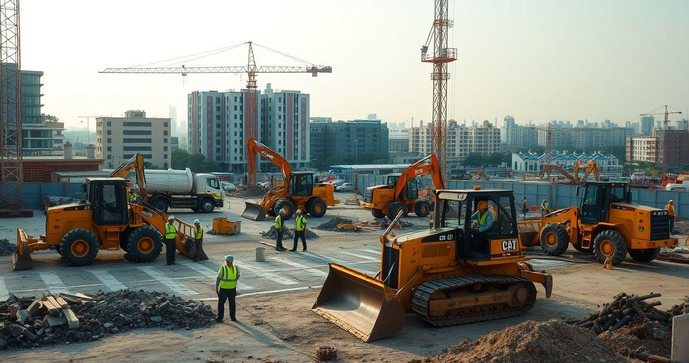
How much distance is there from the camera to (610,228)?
2089 centimetres

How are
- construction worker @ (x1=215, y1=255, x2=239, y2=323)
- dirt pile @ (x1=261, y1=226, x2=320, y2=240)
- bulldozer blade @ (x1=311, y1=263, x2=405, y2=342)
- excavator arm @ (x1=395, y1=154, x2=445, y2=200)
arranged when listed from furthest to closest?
excavator arm @ (x1=395, y1=154, x2=445, y2=200), dirt pile @ (x1=261, y1=226, x2=320, y2=240), construction worker @ (x1=215, y1=255, x2=239, y2=323), bulldozer blade @ (x1=311, y1=263, x2=405, y2=342)

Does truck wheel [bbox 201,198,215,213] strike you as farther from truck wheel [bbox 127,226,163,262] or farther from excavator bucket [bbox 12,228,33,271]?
excavator bucket [bbox 12,228,33,271]

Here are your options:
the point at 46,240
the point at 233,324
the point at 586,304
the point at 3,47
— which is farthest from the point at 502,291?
the point at 3,47

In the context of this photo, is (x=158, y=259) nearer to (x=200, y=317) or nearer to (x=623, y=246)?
(x=200, y=317)

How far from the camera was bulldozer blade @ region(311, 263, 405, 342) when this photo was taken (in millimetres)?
12203

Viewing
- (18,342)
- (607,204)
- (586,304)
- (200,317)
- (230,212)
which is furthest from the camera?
(230,212)

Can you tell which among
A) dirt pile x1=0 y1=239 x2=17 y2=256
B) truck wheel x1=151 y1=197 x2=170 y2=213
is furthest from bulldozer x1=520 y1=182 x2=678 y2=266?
truck wheel x1=151 y1=197 x2=170 y2=213

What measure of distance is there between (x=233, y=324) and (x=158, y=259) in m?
9.07

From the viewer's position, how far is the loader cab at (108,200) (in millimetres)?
20562

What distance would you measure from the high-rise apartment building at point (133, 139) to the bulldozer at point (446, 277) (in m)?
108

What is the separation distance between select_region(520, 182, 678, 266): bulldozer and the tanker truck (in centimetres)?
2207

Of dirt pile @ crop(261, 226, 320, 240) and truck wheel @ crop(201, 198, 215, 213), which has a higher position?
truck wheel @ crop(201, 198, 215, 213)

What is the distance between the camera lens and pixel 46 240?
2016cm

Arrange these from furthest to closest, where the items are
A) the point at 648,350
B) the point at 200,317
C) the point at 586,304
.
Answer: the point at 586,304
the point at 200,317
the point at 648,350
